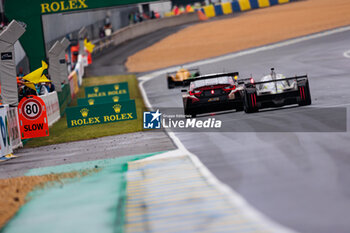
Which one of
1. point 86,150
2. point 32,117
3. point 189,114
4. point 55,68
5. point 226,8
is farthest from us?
point 226,8

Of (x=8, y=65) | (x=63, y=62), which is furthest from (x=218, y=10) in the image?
(x=8, y=65)

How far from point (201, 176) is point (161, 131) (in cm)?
828

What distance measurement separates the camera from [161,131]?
1923cm

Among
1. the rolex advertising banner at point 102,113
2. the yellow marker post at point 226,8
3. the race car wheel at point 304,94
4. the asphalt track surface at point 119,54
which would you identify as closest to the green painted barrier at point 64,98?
the rolex advertising banner at point 102,113

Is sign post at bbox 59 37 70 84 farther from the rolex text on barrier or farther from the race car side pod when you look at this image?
the race car side pod

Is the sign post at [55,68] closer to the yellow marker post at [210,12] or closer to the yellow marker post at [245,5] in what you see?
the yellow marker post at [245,5]

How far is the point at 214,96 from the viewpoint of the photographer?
19766mm

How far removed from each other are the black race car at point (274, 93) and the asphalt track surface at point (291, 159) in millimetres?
289

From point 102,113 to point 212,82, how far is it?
522 cm

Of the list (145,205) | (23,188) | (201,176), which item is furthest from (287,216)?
(23,188)

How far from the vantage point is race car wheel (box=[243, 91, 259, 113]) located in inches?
763

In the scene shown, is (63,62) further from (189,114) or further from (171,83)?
(189,114)

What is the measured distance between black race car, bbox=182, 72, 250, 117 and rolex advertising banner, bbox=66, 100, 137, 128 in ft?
12.8

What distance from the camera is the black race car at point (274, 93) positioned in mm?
19141
